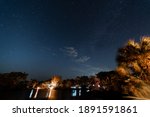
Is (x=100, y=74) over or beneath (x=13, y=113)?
over

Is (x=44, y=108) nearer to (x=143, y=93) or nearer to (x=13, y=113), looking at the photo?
(x=13, y=113)

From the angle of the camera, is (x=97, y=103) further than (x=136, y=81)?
No

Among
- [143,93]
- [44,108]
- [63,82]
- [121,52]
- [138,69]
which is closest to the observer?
[44,108]

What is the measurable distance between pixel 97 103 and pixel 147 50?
15.3 meters

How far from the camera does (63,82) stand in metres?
89.3

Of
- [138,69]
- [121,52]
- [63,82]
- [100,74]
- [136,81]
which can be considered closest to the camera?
[136,81]

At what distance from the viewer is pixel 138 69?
22.8 m

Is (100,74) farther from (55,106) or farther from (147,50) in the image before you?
(55,106)

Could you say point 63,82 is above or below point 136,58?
above

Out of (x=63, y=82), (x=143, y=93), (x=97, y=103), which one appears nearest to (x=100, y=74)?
(x=63, y=82)

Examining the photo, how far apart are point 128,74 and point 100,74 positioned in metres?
45.4

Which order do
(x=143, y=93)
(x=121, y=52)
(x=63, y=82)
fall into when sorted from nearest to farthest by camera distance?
(x=143, y=93)
(x=121, y=52)
(x=63, y=82)

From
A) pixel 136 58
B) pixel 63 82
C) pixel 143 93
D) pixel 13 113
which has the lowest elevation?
pixel 13 113

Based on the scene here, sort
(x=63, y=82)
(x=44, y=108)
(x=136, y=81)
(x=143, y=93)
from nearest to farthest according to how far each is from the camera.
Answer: (x=44, y=108) < (x=143, y=93) < (x=136, y=81) < (x=63, y=82)
